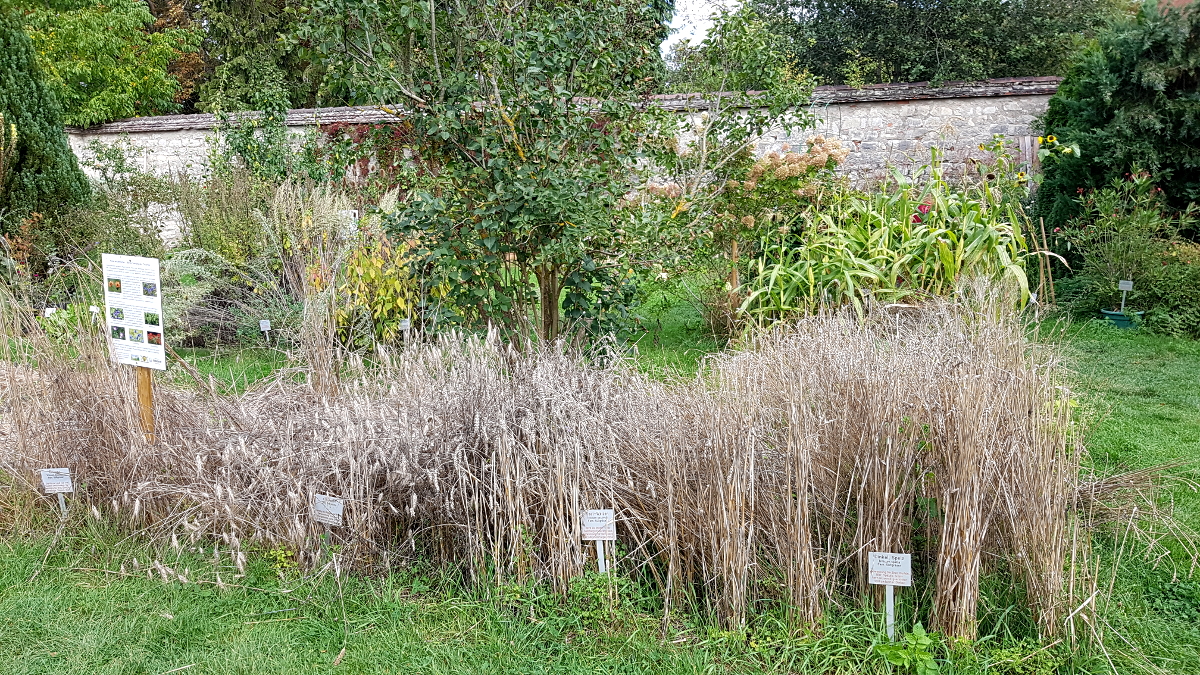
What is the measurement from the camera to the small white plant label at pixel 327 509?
2777 mm

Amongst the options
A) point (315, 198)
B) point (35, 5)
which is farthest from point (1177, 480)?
point (35, 5)

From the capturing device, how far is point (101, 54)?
→ 15.4 meters

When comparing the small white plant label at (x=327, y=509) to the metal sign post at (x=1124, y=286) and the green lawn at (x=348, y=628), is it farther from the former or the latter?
the metal sign post at (x=1124, y=286)

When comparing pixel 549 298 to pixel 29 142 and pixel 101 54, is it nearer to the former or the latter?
pixel 29 142

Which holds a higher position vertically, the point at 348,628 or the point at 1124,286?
the point at 1124,286

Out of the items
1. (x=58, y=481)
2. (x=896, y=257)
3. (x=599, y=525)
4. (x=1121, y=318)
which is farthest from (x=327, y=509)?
(x=1121, y=318)

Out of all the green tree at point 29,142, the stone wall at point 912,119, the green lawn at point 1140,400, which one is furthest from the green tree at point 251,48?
the green lawn at point 1140,400

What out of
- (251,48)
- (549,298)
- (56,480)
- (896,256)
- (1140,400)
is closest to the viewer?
(56,480)

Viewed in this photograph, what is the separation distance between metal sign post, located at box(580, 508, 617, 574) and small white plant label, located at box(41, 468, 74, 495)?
1989mm

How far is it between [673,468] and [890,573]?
0.67m

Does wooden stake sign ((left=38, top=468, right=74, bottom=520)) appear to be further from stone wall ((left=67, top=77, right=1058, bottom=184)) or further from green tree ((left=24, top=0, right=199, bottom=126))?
green tree ((left=24, top=0, right=199, bottom=126))

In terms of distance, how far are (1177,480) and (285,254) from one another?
5665 millimetres

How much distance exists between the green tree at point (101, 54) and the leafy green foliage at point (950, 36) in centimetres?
1153

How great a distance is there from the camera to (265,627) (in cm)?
259
